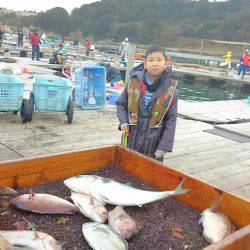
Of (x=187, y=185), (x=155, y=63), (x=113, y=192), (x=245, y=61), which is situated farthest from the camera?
(x=245, y=61)

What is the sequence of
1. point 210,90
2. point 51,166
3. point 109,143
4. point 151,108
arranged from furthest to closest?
point 210,90
point 109,143
point 151,108
point 51,166

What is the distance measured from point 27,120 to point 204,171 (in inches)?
133

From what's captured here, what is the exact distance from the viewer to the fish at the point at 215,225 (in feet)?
7.51

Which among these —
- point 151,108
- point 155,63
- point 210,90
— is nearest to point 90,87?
point 151,108

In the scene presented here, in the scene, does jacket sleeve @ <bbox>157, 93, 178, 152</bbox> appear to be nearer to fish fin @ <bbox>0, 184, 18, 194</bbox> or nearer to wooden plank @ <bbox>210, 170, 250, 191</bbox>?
wooden plank @ <bbox>210, 170, 250, 191</bbox>

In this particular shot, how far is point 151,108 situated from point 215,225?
5.12 ft

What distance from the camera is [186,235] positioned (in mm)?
2395

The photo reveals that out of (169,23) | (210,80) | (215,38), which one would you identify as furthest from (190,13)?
(210,80)

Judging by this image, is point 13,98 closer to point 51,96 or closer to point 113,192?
point 51,96

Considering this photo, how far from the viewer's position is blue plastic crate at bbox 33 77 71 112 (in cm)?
691

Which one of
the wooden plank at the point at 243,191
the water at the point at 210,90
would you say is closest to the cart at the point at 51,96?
the wooden plank at the point at 243,191

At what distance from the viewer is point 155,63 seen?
3418 mm

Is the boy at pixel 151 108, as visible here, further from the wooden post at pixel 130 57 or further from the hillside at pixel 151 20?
the hillside at pixel 151 20

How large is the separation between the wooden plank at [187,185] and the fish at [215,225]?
88 millimetres
